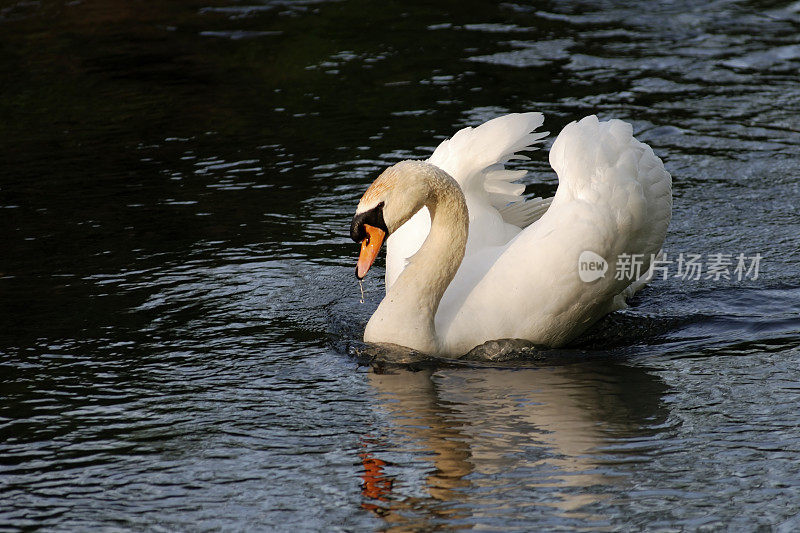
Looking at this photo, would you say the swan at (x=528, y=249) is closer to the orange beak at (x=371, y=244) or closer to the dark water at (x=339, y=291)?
the orange beak at (x=371, y=244)

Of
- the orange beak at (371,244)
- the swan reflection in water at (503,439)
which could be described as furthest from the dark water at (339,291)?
the orange beak at (371,244)

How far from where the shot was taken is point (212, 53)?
44.0 feet

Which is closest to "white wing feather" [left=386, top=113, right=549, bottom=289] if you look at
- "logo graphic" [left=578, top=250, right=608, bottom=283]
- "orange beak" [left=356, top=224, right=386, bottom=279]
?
"orange beak" [left=356, top=224, right=386, bottom=279]

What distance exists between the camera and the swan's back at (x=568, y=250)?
6.29 meters

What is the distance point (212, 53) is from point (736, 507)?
9.86 meters

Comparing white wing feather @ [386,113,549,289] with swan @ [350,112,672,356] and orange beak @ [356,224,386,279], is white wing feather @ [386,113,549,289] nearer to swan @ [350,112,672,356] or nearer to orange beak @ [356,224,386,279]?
swan @ [350,112,672,356]

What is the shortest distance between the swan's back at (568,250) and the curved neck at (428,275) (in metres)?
0.14

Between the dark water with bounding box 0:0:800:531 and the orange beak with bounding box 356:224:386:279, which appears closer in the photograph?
the dark water with bounding box 0:0:800:531

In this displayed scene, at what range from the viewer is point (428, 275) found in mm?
6547

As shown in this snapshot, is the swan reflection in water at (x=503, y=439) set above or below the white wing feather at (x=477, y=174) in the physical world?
below

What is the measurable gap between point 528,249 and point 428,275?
57cm

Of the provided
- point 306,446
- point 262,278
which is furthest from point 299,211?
point 306,446

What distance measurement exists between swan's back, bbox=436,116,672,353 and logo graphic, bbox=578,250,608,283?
0.03 metres

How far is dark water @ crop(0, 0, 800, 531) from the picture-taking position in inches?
199
